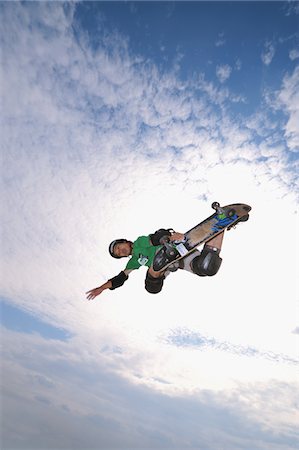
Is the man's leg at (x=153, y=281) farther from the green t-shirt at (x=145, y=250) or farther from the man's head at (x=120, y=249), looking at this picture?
the man's head at (x=120, y=249)

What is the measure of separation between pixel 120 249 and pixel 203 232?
2.14 m

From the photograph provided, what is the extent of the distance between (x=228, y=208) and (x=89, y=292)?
407cm

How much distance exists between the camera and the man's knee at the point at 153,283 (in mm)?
7340

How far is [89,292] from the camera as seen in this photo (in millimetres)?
7441

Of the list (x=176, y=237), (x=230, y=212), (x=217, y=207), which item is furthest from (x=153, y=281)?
(x=230, y=212)

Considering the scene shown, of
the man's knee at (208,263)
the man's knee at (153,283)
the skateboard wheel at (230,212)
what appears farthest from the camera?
the man's knee at (153,283)

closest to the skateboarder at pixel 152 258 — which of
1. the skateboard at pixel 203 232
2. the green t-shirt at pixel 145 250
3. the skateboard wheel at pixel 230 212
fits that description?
the green t-shirt at pixel 145 250

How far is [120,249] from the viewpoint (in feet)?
24.3

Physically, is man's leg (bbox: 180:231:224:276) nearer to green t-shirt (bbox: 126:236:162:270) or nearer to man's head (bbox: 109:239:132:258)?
green t-shirt (bbox: 126:236:162:270)

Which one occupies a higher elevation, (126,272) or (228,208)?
(228,208)

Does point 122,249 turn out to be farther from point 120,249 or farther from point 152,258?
point 152,258

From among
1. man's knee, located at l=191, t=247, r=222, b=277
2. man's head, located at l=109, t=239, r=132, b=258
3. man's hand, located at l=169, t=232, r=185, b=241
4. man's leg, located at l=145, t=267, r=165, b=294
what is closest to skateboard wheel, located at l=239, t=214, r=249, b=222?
man's knee, located at l=191, t=247, r=222, b=277

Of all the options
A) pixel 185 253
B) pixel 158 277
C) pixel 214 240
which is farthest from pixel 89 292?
pixel 214 240

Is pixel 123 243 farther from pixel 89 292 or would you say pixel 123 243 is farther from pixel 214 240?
pixel 214 240
